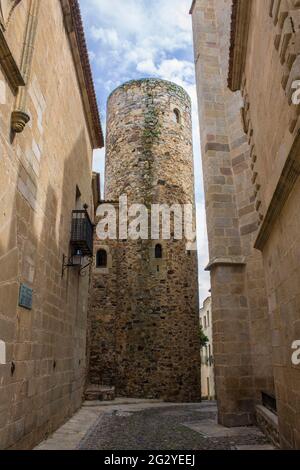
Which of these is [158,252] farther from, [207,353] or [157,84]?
[207,353]

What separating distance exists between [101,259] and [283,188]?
39.4 ft

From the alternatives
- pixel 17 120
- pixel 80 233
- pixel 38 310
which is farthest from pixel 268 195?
pixel 80 233

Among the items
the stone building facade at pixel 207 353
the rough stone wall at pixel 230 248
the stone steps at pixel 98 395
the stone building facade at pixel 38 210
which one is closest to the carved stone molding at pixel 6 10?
the stone building facade at pixel 38 210

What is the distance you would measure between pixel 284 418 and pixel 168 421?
13.6 ft

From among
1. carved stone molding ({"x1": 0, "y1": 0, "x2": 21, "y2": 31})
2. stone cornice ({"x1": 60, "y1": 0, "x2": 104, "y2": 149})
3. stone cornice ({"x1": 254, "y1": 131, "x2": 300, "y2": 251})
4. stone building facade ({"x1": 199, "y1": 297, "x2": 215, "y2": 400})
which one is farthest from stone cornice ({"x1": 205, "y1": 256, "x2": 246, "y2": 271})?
stone building facade ({"x1": 199, "y1": 297, "x2": 215, "y2": 400})

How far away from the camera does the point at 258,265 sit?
752cm

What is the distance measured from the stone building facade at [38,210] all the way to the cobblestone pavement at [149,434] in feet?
1.18

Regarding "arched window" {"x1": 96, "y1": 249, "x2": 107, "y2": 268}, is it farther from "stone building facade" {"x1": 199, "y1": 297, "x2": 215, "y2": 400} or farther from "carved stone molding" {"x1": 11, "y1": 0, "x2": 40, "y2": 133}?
"stone building facade" {"x1": 199, "y1": 297, "x2": 215, "y2": 400}

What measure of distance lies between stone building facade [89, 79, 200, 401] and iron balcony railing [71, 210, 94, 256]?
275 inches

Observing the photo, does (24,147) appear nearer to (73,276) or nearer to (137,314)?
(73,276)

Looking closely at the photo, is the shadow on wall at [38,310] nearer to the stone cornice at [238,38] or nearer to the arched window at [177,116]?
the stone cornice at [238,38]

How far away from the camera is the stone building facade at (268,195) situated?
3314mm

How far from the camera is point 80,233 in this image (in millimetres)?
7164

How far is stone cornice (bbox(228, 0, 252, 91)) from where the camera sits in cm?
464
